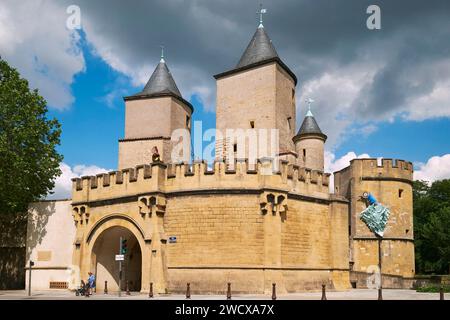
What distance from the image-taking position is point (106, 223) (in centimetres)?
2819

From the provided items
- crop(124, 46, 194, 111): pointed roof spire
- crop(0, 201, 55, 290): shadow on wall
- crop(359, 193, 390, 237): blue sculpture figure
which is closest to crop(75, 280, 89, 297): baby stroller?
crop(0, 201, 55, 290): shadow on wall

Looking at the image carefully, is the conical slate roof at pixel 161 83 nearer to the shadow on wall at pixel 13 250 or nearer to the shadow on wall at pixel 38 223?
the shadow on wall at pixel 38 223

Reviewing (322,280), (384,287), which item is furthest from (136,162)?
(384,287)

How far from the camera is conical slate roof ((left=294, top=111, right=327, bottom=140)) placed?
3434 cm

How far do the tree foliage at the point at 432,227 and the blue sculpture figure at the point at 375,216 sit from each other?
1098 cm

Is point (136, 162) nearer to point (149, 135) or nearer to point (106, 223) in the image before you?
point (149, 135)

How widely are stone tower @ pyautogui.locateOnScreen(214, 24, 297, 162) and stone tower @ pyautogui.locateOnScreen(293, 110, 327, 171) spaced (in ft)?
3.39

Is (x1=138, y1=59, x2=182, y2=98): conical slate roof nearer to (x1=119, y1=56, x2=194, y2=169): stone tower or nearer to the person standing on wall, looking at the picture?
(x1=119, y1=56, x2=194, y2=169): stone tower

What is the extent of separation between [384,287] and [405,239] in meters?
4.53

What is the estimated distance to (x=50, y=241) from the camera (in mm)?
31062

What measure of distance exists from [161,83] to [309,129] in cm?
1077

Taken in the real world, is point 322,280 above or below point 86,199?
below
